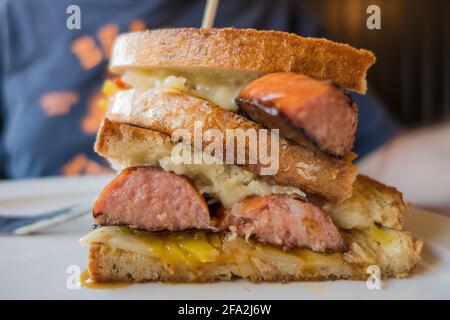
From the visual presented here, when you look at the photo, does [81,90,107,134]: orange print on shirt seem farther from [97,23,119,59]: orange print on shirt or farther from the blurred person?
[97,23,119,59]: orange print on shirt

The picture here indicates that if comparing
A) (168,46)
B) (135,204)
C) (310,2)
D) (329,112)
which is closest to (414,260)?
(329,112)

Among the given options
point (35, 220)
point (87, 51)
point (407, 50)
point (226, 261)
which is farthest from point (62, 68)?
point (407, 50)

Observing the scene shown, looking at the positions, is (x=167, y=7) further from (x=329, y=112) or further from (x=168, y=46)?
(x=329, y=112)

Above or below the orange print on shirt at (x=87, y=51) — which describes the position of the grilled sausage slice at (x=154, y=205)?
below

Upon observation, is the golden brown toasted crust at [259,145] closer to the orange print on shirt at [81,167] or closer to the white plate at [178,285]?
the white plate at [178,285]

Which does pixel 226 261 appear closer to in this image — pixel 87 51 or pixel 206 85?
pixel 206 85

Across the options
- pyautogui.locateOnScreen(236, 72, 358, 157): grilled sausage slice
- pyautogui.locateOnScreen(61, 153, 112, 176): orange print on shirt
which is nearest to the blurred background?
pyautogui.locateOnScreen(61, 153, 112, 176): orange print on shirt

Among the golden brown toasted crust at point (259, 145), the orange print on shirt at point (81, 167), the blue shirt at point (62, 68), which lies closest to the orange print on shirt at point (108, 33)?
the blue shirt at point (62, 68)
